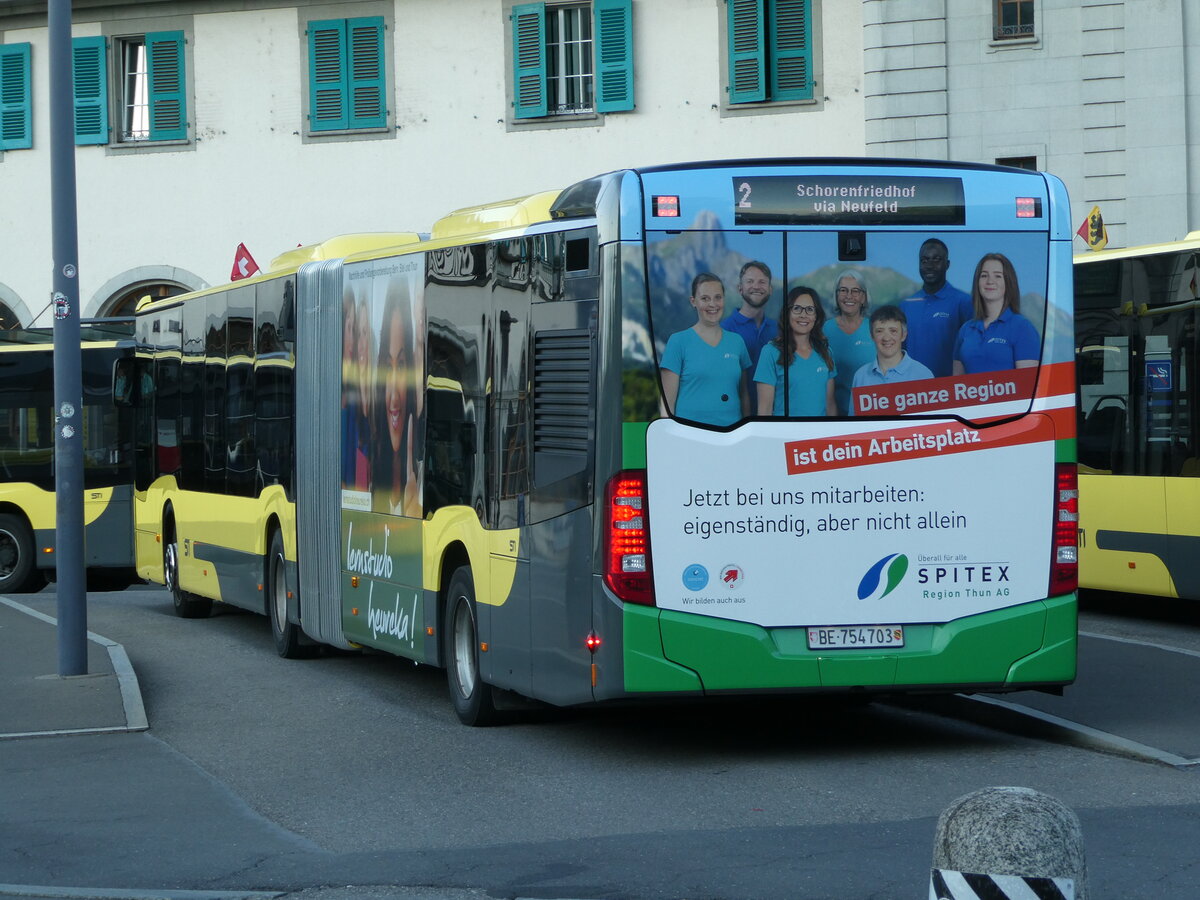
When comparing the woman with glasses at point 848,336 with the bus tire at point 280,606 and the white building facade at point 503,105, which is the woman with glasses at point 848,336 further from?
the white building facade at point 503,105

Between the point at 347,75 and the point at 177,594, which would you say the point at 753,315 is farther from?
the point at 347,75

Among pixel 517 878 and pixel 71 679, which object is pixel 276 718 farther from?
pixel 517 878

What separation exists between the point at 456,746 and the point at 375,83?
72.8 feet

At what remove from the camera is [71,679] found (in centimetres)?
1310

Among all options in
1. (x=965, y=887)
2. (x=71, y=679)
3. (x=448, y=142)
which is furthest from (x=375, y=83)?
(x=965, y=887)

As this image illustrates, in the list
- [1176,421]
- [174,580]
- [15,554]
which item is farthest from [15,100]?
[1176,421]

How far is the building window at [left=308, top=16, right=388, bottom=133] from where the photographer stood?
31359mm

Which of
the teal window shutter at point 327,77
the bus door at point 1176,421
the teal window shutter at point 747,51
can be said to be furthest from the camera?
the teal window shutter at point 327,77

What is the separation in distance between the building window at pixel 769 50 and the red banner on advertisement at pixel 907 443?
67.7 ft

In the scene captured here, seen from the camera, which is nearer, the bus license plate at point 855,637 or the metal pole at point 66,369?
the bus license plate at point 855,637

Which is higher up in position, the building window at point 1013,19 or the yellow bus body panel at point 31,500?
the building window at point 1013,19

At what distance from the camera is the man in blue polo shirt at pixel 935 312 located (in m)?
9.59

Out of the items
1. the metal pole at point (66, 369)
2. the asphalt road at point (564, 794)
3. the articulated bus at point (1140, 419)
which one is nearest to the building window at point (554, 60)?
the articulated bus at point (1140, 419)

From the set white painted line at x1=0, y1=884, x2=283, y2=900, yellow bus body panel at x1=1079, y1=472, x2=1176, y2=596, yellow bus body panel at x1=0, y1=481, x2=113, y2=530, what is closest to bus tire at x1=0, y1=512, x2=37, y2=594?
yellow bus body panel at x1=0, y1=481, x2=113, y2=530
